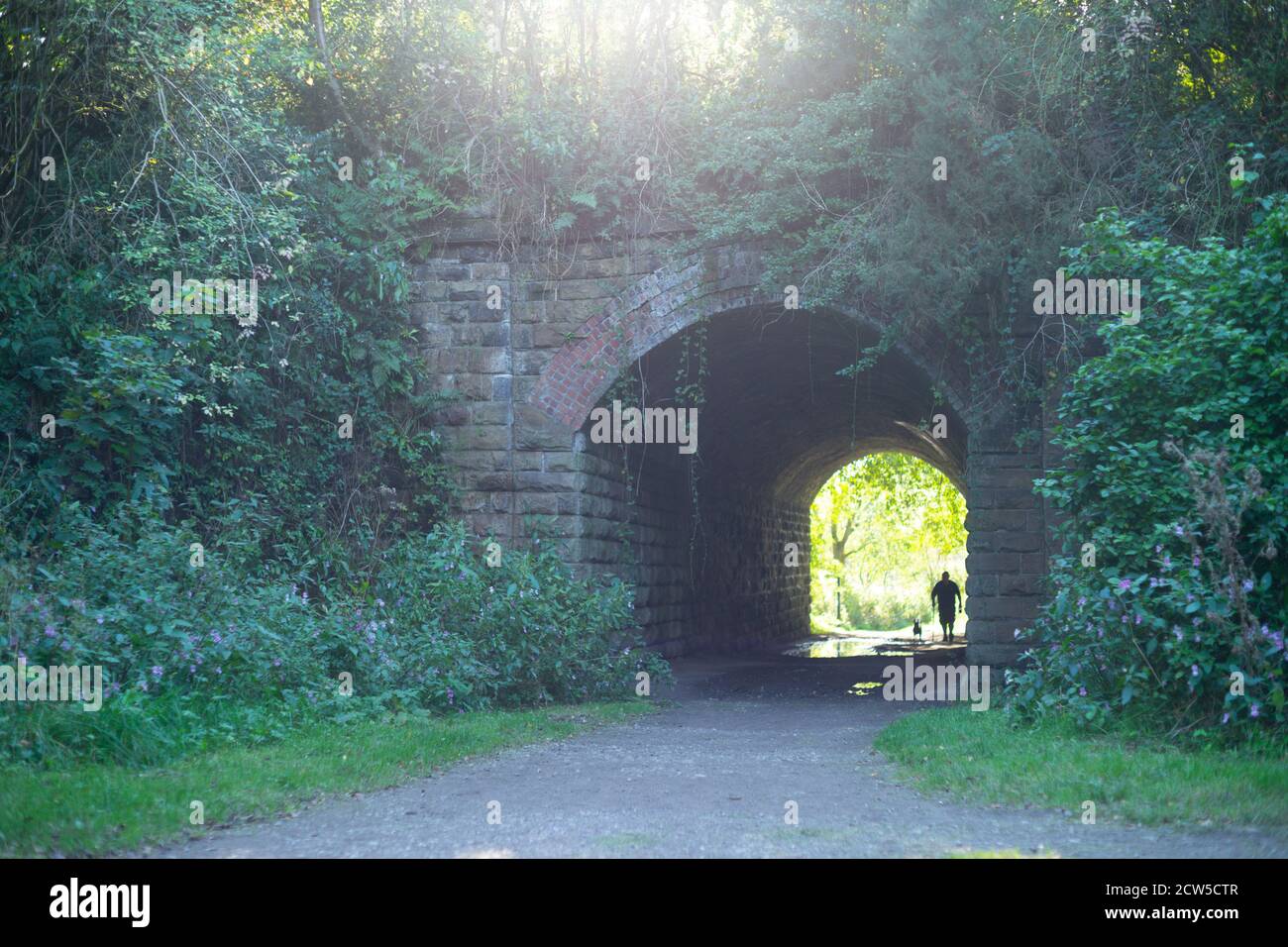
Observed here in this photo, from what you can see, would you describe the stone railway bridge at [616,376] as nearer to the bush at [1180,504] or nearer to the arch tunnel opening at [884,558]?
the bush at [1180,504]

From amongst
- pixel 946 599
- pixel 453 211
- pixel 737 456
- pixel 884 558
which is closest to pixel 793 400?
pixel 737 456

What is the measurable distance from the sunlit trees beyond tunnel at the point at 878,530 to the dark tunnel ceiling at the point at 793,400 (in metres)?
7.31

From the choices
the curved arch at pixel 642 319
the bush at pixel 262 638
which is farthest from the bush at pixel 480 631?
the curved arch at pixel 642 319

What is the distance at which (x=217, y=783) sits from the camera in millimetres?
6035

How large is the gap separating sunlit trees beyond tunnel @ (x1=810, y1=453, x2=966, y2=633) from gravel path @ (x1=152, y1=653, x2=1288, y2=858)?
22.7m

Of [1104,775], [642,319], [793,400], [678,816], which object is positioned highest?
[642,319]

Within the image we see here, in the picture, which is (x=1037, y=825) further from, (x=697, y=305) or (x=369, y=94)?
(x=369, y=94)

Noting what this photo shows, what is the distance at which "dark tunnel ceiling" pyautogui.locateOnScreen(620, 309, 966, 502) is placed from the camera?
13.1m

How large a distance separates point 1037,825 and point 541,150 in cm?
854

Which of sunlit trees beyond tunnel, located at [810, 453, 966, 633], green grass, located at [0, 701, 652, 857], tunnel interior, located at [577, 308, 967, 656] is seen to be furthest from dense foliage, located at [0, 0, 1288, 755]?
sunlit trees beyond tunnel, located at [810, 453, 966, 633]

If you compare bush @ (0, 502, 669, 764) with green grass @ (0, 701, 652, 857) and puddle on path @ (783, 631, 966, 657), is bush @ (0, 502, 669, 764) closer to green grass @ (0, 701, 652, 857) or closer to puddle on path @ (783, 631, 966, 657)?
green grass @ (0, 701, 652, 857)

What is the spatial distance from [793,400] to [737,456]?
70.2 inches

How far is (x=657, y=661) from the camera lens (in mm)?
12547

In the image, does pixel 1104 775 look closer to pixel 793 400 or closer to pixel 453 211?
pixel 453 211
